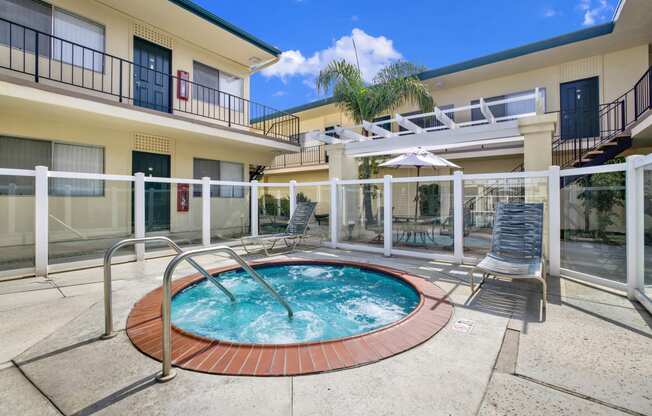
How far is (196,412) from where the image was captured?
2.23 meters

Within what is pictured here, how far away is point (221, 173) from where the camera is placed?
13.2m

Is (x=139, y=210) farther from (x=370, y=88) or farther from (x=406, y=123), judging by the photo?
(x=370, y=88)

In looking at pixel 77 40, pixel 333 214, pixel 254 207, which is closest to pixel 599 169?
pixel 333 214

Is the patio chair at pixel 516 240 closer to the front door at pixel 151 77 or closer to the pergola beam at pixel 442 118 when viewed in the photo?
the pergola beam at pixel 442 118

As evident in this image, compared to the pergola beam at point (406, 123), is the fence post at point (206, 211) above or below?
below

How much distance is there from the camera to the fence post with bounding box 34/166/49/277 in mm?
6156

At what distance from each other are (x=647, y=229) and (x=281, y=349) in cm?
515

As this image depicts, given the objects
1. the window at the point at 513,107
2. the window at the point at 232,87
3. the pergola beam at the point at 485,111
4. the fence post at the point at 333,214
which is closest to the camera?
the pergola beam at the point at 485,111

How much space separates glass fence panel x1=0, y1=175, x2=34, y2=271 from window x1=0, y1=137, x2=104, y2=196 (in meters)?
0.01

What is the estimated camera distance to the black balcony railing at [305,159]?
18922mm

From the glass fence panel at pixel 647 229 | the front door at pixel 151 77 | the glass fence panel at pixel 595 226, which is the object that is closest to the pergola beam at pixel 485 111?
the glass fence panel at pixel 595 226

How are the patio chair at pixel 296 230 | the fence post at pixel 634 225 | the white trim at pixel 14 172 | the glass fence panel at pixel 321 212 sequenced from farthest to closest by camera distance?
the glass fence panel at pixel 321 212 → the patio chair at pixel 296 230 → the white trim at pixel 14 172 → the fence post at pixel 634 225

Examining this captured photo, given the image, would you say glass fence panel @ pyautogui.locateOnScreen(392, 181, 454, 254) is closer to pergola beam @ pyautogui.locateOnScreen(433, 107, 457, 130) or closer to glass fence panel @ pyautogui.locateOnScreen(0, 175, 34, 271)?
pergola beam @ pyautogui.locateOnScreen(433, 107, 457, 130)

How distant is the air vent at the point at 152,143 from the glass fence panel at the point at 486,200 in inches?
387
